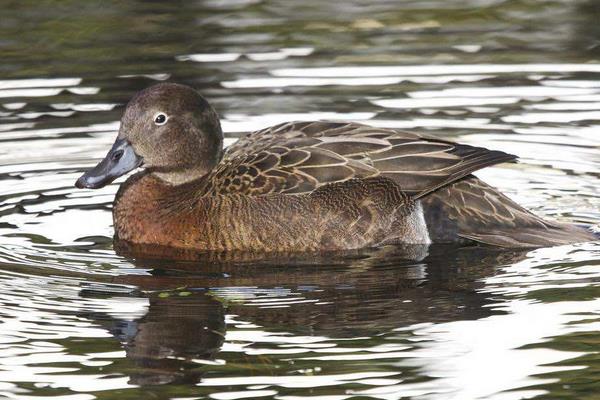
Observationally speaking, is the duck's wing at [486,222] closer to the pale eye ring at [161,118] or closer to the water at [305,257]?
the water at [305,257]

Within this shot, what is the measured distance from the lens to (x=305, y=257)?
926 cm

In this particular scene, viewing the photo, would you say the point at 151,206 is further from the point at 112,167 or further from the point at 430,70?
the point at 430,70

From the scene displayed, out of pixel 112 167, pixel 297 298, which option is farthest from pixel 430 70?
pixel 297 298

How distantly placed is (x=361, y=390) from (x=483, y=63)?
24.4 feet

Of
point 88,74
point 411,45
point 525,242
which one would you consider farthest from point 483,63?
point 525,242

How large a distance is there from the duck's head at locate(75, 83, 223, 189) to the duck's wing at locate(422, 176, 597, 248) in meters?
1.60

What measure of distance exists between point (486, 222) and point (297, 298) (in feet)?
6.26

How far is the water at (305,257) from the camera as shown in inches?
274

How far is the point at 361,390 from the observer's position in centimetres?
666

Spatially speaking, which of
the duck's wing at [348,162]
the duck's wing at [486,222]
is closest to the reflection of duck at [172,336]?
the duck's wing at [348,162]

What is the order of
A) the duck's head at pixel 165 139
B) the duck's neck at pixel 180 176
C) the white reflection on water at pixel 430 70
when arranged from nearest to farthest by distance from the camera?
the duck's head at pixel 165 139 → the duck's neck at pixel 180 176 → the white reflection on water at pixel 430 70

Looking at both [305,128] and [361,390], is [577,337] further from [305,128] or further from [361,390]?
[305,128]

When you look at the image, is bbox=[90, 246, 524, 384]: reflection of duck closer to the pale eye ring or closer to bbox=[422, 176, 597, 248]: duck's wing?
bbox=[422, 176, 597, 248]: duck's wing

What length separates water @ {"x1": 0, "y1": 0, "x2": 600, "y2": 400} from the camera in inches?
274
